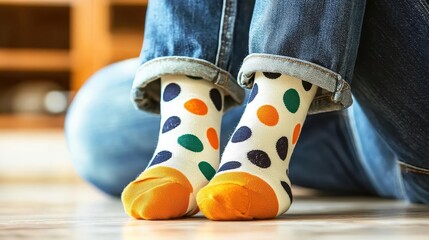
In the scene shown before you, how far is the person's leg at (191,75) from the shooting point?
854 mm

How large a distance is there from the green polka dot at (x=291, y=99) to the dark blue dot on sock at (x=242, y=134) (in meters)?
0.04

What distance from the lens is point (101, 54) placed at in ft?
9.84

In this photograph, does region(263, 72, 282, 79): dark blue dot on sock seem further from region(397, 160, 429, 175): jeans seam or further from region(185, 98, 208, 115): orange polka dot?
region(397, 160, 429, 175): jeans seam

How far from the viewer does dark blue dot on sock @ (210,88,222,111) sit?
896mm

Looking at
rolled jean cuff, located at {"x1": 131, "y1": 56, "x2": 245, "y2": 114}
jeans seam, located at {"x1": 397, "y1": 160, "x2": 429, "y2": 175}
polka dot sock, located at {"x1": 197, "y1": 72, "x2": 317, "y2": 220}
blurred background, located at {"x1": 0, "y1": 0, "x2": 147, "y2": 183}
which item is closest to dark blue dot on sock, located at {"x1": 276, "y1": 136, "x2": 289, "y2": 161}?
polka dot sock, located at {"x1": 197, "y1": 72, "x2": 317, "y2": 220}

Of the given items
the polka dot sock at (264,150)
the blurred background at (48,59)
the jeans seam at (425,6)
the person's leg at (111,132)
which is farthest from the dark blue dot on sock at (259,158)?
the blurred background at (48,59)

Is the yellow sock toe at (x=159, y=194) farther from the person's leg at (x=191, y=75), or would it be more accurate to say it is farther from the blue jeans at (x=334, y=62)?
the blue jeans at (x=334, y=62)

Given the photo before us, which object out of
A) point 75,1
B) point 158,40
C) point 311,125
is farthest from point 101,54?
point 158,40

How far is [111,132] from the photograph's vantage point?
132 cm

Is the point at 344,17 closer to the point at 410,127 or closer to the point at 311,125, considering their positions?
the point at 410,127

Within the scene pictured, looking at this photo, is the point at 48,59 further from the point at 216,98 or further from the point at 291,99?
the point at 291,99

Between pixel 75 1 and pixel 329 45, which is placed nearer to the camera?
pixel 329 45

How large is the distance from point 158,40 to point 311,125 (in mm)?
406

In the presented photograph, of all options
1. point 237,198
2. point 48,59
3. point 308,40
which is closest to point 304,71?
point 308,40
